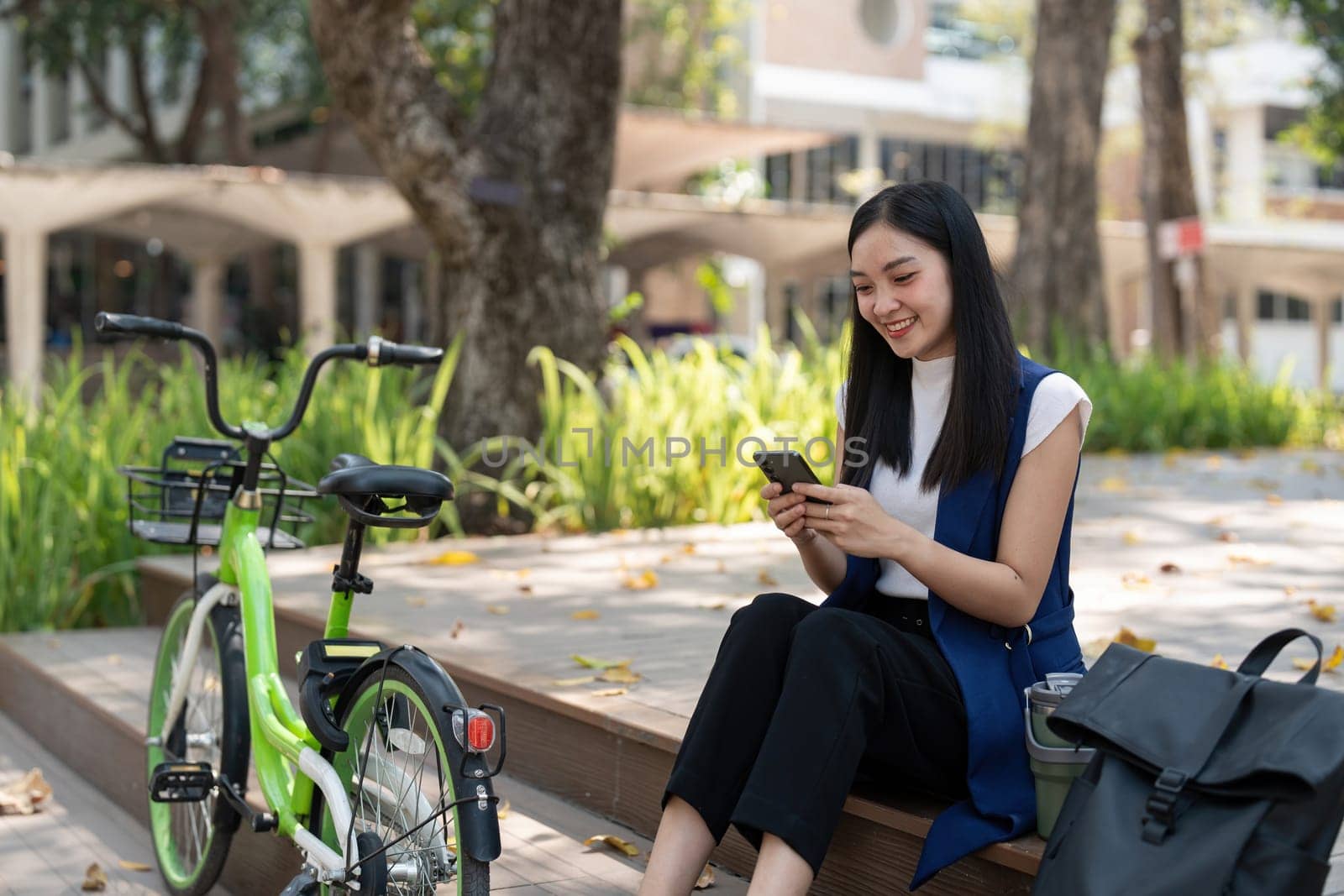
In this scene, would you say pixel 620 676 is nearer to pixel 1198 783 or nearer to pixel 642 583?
pixel 642 583

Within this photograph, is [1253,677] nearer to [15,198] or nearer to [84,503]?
[84,503]

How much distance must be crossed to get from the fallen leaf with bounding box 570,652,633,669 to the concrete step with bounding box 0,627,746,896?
13.9 inches

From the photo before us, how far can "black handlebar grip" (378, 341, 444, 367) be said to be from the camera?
10.3 feet

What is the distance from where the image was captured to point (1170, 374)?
11109 millimetres

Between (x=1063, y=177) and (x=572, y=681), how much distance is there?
889cm

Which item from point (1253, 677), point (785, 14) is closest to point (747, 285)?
point (785, 14)

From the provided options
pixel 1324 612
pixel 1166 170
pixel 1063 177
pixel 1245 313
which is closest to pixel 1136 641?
pixel 1324 612

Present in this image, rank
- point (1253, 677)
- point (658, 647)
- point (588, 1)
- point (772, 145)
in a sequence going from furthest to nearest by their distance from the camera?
point (772, 145) < point (588, 1) < point (658, 647) < point (1253, 677)

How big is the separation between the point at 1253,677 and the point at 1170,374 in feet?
31.4

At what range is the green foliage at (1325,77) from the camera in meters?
14.4

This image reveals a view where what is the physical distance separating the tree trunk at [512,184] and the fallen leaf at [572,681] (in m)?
3.22

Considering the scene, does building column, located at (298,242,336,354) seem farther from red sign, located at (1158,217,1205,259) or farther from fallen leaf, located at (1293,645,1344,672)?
fallen leaf, located at (1293,645,1344,672)

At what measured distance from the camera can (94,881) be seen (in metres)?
3.59

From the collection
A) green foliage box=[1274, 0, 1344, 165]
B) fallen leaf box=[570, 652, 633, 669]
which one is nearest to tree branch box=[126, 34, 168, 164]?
green foliage box=[1274, 0, 1344, 165]
